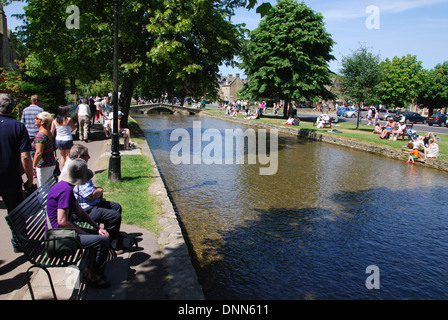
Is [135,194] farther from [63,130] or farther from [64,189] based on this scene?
[64,189]

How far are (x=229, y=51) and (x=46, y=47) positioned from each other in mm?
9805

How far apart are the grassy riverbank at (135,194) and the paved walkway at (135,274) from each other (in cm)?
48

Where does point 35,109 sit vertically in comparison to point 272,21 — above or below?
below

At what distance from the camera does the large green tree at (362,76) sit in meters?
25.7

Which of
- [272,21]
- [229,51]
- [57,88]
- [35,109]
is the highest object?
[272,21]

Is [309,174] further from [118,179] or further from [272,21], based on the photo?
[272,21]

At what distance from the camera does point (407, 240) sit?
260 inches

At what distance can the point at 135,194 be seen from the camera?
7.40 m

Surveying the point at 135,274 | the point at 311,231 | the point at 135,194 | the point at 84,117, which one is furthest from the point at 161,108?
the point at 135,274

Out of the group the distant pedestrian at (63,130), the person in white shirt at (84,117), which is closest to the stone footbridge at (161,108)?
the person in white shirt at (84,117)

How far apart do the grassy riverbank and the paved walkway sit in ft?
1.58

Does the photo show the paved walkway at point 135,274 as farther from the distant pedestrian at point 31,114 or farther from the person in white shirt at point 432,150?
the person in white shirt at point 432,150

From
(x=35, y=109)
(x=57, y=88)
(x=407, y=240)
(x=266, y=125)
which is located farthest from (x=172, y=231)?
(x=266, y=125)

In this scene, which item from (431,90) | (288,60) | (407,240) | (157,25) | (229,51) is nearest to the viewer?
(407,240)
